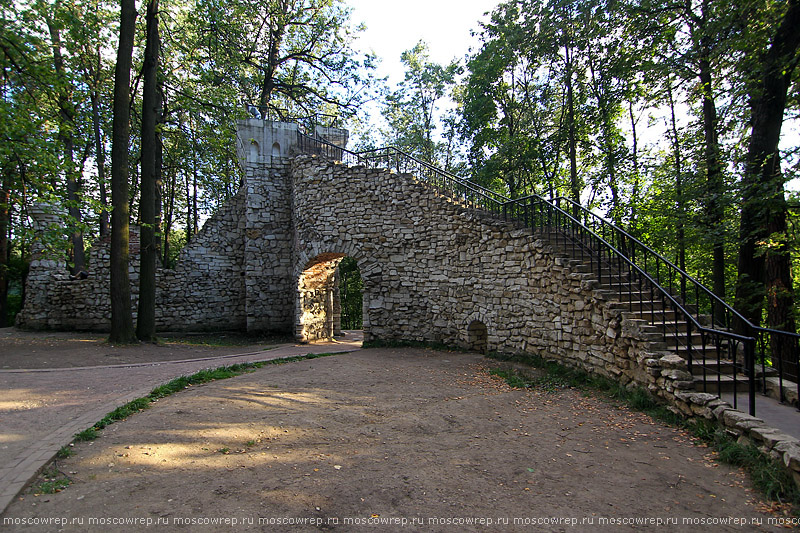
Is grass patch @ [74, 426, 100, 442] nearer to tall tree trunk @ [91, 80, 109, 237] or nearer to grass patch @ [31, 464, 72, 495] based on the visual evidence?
grass patch @ [31, 464, 72, 495]

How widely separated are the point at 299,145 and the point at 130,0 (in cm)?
569

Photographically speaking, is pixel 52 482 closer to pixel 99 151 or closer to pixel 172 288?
pixel 172 288

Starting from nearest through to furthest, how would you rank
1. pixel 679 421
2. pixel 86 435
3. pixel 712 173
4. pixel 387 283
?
pixel 86 435 < pixel 679 421 < pixel 712 173 < pixel 387 283

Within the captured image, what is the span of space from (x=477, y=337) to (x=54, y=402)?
8394 mm

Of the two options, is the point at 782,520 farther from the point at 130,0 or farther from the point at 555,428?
the point at 130,0

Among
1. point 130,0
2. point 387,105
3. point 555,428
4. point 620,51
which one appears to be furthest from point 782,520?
point 387,105

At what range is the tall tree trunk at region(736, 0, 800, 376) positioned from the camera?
639cm

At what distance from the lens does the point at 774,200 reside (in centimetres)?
624

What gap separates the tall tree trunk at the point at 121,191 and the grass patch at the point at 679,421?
9134 millimetres

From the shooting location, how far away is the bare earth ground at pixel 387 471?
9.77ft

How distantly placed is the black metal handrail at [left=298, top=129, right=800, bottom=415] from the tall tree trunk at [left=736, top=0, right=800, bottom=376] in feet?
1.43

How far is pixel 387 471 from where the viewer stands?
3.77 meters

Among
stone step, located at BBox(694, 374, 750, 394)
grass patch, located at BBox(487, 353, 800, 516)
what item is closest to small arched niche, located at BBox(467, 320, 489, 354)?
grass patch, located at BBox(487, 353, 800, 516)

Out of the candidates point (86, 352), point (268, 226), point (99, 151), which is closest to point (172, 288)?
point (268, 226)
